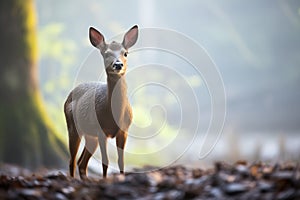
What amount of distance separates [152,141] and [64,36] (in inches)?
164

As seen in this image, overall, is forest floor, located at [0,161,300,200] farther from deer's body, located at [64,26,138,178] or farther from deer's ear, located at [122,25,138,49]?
deer's ear, located at [122,25,138,49]

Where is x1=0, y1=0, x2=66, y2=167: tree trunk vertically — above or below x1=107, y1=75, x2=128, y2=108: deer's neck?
above

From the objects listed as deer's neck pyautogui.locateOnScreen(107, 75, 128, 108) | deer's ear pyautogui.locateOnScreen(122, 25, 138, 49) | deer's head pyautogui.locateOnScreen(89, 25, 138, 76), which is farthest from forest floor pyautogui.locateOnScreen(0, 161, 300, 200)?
deer's ear pyautogui.locateOnScreen(122, 25, 138, 49)

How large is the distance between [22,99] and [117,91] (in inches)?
176

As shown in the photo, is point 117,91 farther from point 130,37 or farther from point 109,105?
point 130,37

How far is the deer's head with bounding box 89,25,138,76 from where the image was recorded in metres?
4.03

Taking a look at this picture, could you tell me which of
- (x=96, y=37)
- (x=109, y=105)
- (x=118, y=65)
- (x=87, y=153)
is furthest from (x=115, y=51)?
(x=87, y=153)

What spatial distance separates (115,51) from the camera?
4.15m

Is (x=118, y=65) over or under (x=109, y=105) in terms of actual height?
over

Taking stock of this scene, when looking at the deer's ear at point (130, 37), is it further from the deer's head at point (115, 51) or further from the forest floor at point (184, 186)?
the forest floor at point (184, 186)

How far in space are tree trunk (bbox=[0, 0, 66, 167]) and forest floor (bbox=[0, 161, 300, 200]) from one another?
4.55 m

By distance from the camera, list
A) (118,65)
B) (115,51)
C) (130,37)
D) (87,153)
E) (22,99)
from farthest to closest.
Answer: (22,99) < (87,153) < (130,37) < (115,51) < (118,65)

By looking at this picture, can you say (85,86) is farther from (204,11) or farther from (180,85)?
(204,11)

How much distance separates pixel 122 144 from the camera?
13.8ft
